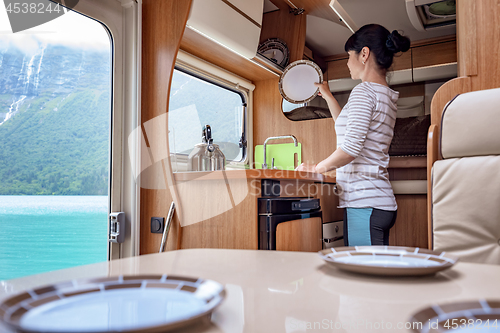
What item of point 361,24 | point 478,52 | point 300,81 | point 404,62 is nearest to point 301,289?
point 478,52

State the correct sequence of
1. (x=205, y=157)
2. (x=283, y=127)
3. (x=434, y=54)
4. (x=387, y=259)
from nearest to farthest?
(x=387, y=259), (x=205, y=157), (x=283, y=127), (x=434, y=54)

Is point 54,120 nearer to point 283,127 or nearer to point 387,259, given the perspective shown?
point 387,259

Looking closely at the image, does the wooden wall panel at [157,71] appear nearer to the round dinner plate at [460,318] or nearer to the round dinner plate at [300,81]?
the round dinner plate at [300,81]

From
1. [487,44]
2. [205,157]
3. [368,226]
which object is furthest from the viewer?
[205,157]

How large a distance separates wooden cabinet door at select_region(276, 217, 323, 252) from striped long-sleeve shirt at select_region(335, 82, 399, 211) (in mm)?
256

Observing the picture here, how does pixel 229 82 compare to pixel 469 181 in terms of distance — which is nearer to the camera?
Answer: pixel 469 181

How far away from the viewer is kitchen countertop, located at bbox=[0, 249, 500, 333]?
0.27m

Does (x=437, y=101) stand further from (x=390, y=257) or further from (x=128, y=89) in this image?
(x=128, y=89)

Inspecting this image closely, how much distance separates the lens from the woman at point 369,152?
66.4 inches

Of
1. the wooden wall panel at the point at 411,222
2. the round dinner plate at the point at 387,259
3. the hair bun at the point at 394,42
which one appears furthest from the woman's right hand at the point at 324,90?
the round dinner plate at the point at 387,259

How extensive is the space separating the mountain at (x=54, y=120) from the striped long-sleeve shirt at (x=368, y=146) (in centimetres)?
119

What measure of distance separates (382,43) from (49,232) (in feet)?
5.79

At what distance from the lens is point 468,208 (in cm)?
105

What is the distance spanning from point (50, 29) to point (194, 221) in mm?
1061
